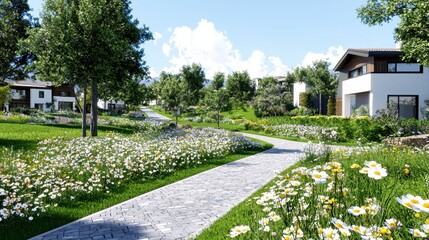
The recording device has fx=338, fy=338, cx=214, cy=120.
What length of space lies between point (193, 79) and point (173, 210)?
65.6 metres

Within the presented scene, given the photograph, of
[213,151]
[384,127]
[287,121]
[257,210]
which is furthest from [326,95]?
[257,210]

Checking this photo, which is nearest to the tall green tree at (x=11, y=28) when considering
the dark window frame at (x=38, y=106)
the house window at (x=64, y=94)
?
the dark window frame at (x=38, y=106)

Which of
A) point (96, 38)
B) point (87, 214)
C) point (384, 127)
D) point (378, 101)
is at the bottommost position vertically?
point (87, 214)

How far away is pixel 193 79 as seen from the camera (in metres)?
71.6

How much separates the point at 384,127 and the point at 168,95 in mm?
26159

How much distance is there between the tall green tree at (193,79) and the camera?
70.7 meters

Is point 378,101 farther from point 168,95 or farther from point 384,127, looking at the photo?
point 168,95

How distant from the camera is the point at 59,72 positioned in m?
18.4

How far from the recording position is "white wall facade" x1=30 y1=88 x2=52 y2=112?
65375mm

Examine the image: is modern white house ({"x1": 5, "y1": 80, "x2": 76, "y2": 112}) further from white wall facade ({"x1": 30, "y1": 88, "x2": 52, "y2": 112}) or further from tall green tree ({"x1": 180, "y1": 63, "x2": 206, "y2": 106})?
tall green tree ({"x1": 180, "y1": 63, "x2": 206, "y2": 106})

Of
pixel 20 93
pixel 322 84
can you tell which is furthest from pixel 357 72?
pixel 20 93

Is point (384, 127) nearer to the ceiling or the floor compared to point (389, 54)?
nearer to the floor

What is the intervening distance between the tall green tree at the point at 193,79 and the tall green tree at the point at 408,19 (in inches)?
2134

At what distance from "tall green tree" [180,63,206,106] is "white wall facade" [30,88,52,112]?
2703cm
